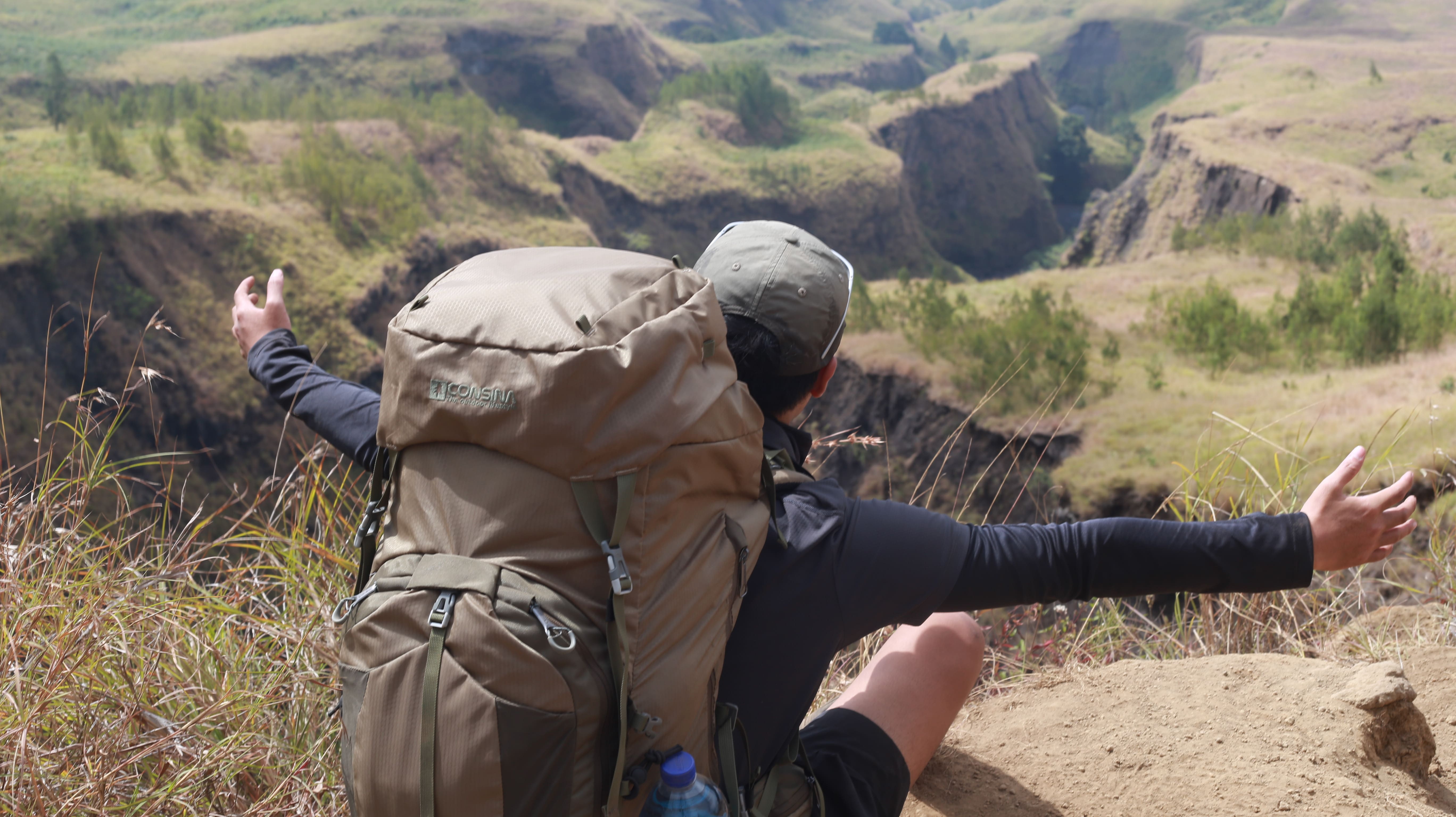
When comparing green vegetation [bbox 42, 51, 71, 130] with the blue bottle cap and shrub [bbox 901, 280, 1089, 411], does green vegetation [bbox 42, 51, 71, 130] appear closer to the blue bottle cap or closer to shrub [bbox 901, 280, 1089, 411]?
shrub [bbox 901, 280, 1089, 411]

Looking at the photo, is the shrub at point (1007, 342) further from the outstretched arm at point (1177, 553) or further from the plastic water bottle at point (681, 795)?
the plastic water bottle at point (681, 795)

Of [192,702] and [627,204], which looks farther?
[627,204]

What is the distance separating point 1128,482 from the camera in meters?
12.1

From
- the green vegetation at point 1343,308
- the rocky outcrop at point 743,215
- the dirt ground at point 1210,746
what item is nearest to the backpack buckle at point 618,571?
the dirt ground at point 1210,746

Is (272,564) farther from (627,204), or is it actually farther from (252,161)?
(627,204)

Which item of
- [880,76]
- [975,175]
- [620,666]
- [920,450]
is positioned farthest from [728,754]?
[880,76]

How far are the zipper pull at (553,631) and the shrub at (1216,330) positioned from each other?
1592cm

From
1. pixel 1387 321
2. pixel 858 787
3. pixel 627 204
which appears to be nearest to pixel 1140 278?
pixel 1387 321

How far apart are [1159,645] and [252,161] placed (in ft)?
102

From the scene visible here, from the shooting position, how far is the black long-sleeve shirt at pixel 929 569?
1408 mm

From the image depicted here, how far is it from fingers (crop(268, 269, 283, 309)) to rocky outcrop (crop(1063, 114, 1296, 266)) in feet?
98.9

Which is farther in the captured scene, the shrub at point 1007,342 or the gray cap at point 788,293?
the shrub at point 1007,342

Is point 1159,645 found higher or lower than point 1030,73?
higher

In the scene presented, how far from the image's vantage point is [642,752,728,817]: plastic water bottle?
4.01 feet
